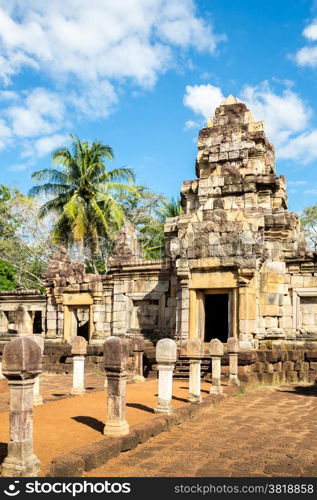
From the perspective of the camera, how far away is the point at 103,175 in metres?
32.0

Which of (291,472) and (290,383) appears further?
(290,383)

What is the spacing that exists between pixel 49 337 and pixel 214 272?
314 inches

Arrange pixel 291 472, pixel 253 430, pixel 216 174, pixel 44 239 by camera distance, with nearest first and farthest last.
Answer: pixel 291 472, pixel 253 430, pixel 216 174, pixel 44 239

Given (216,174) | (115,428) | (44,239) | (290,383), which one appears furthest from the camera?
(44,239)

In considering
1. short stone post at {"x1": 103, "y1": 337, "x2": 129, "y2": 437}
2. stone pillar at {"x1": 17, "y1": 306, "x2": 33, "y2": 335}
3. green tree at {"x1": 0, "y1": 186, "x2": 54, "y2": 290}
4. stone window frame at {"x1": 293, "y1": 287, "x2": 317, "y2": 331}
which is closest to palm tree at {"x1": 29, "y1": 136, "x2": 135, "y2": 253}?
green tree at {"x1": 0, "y1": 186, "x2": 54, "y2": 290}

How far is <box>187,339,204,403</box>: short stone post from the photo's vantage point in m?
9.26

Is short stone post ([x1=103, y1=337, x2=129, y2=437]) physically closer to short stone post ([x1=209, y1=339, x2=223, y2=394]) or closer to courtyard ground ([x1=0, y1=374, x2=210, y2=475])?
courtyard ground ([x1=0, y1=374, x2=210, y2=475])

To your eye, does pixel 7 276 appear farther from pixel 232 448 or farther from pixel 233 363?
pixel 232 448

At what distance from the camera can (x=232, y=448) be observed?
6.29 metres

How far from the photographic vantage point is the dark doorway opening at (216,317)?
62.3 feet

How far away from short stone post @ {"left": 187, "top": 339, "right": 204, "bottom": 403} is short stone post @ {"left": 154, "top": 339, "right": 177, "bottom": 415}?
130cm

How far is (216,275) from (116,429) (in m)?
9.04

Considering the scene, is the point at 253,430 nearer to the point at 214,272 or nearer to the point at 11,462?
the point at 11,462

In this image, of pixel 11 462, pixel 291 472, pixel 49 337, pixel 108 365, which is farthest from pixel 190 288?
pixel 11 462
